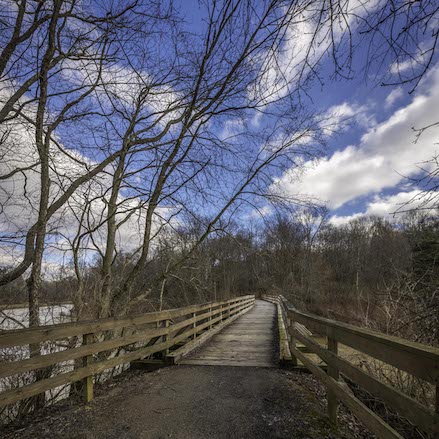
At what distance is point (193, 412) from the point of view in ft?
12.3

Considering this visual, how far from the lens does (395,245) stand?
42656mm

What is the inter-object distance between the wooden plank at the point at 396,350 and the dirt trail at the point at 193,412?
3.29 ft

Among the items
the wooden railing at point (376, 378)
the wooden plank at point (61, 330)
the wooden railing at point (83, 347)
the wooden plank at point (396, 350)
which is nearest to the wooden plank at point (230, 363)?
the wooden railing at point (83, 347)

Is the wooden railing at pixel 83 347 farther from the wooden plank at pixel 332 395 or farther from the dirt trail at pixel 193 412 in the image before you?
the wooden plank at pixel 332 395

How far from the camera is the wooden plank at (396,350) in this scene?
183 cm

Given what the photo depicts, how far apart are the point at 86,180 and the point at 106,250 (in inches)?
93.1

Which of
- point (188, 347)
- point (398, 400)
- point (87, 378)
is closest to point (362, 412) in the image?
point (398, 400)

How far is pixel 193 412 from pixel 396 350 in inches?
98.6

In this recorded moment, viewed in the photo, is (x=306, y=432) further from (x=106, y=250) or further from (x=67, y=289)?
(x=106, y=250)

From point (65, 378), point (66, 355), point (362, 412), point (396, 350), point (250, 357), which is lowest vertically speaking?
point (250, 357)

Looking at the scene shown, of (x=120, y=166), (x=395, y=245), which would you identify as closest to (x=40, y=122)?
(x=120, y=166)

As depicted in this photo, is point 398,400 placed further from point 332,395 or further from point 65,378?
point 65,378

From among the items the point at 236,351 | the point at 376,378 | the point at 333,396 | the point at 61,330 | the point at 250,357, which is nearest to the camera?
the point at 376,378

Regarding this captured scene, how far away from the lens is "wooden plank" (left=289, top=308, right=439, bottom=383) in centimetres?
183
